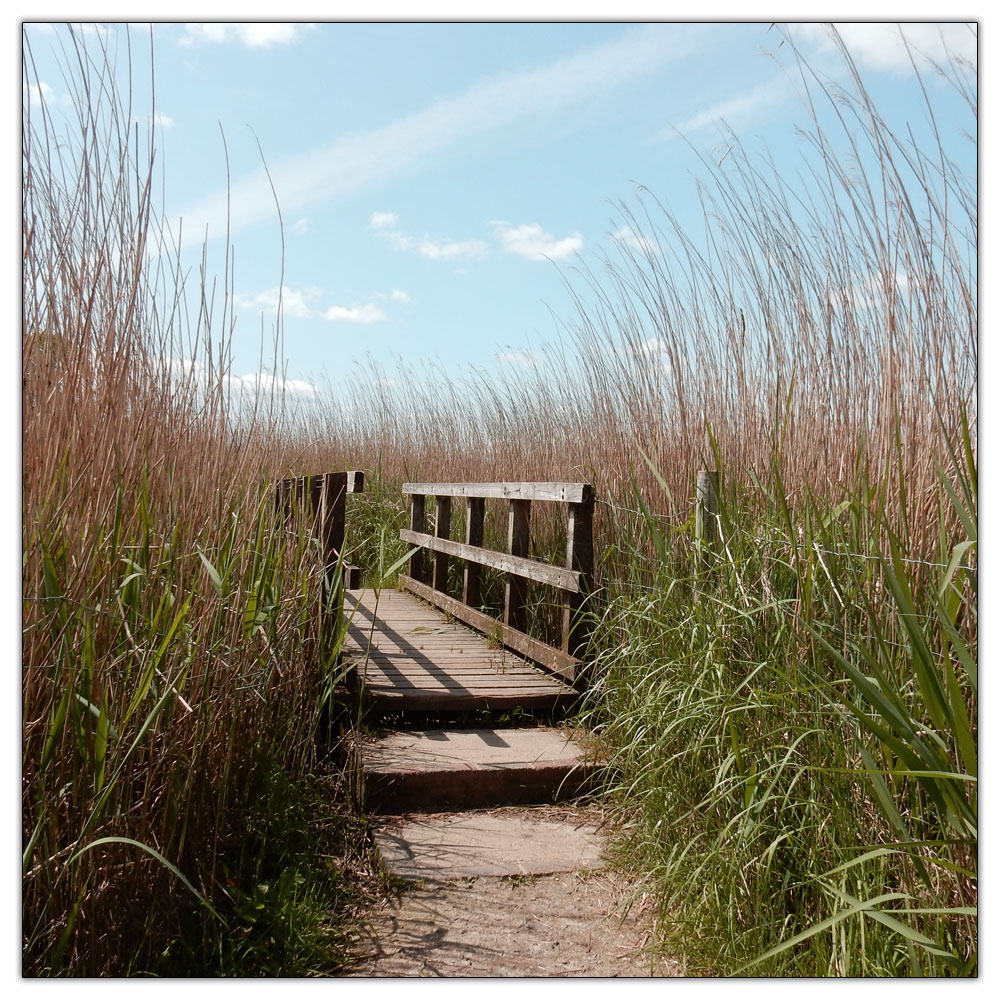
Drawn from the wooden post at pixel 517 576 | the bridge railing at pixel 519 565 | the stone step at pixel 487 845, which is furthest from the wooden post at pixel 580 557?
the stone step at pixel 487 845

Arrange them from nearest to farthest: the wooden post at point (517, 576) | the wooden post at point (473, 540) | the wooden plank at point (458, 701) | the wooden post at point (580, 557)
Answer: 1. the wooden plank at point (458, 701)
2. the wooden post at point (580, 557)
3. the wooden post at point (517, 576)
4. the wooden post at point (473, 540)

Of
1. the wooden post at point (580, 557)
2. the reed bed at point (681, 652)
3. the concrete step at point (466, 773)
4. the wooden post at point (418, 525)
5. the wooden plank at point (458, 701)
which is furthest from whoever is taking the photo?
the wooden post at point (418, 525)

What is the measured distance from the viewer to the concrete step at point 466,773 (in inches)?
107

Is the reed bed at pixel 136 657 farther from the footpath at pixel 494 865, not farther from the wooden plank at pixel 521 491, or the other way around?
the wooden plank at pixel 521 491

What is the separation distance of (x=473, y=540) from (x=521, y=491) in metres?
0.92

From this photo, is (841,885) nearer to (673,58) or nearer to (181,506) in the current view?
(181,506)

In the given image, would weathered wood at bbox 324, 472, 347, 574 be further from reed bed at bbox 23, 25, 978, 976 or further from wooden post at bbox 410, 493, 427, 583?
wooden post at bbox 410, 493, 427, 583

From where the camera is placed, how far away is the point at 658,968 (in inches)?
73.7

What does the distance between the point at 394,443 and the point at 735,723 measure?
7073 mm

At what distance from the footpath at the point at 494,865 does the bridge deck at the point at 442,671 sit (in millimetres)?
126

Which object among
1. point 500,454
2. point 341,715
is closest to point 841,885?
point 341,715

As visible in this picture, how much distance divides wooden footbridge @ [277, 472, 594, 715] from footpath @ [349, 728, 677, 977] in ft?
0.58

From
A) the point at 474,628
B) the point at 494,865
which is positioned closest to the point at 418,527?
the point at 474,628

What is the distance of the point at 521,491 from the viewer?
398 cm
